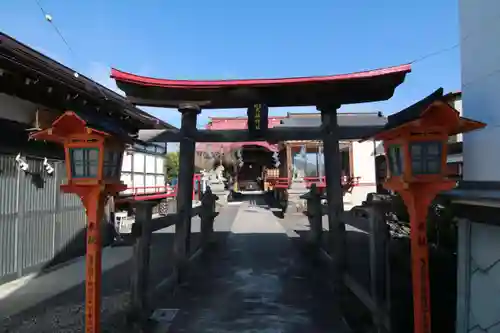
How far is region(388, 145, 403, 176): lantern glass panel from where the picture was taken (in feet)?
10.1

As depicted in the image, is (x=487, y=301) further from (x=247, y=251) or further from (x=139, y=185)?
(x=139, y=185)

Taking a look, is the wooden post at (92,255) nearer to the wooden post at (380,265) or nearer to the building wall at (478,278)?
the wooden post at (380,265)

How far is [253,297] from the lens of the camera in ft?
18.2

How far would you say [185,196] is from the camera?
20.6 feet

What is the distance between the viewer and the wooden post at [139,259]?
4.08 meters

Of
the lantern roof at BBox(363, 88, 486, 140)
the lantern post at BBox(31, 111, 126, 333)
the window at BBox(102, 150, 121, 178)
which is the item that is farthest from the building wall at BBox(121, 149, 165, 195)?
the lantern roof at BBox(363, 88, 486, 140)

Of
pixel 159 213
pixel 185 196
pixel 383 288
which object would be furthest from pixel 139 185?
pixel 383 288

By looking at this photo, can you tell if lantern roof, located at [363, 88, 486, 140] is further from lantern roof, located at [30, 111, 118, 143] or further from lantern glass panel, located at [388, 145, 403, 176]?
lantern roof, located at [30, 111, 118, 143]

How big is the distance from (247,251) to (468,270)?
20.6ft

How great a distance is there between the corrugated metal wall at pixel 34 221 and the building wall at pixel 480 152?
6889mm

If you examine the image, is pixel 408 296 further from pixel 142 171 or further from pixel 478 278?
pixel 142 171

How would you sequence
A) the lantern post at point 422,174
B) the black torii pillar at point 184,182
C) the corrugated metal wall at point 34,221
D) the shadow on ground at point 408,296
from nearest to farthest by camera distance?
the lantern post at point 422,174, the shadow on ground at point 408,296, the black torii pillar at point 184,182, the corrugated metal wall at point 34,221

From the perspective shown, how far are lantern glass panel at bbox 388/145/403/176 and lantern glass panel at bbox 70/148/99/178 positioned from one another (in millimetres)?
2716

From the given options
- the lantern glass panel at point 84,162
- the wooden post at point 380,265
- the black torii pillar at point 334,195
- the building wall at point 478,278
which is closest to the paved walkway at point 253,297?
the black torii pillar at point 334,195
